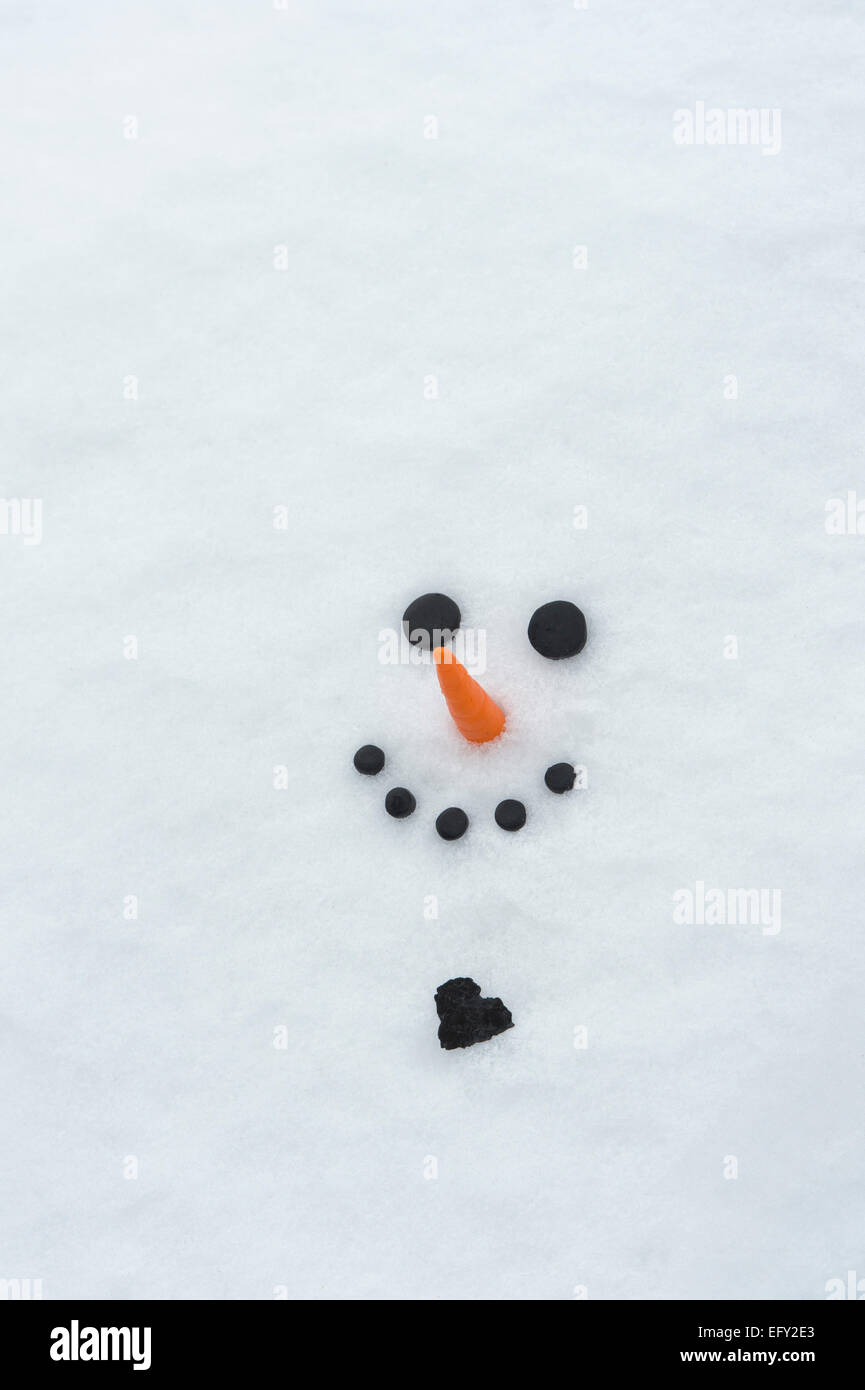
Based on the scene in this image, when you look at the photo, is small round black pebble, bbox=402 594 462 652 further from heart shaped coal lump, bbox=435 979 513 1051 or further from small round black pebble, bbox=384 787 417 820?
heart shaped coal lump, bbox=435 979 513 1051

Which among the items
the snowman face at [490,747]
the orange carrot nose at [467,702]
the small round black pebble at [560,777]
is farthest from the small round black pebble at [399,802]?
the small round black pebble at [560,777]

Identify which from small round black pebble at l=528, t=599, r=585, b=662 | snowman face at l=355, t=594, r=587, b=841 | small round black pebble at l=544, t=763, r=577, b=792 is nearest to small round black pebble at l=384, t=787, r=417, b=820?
snowman face at l=355, t=594, r=587, b=841

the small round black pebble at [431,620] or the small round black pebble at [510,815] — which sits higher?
the small round black pebble at [431,620]

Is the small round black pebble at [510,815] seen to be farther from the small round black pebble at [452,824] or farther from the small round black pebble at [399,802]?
the small round black pebble at [399,802]

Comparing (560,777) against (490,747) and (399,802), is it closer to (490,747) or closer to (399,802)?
(490,747)

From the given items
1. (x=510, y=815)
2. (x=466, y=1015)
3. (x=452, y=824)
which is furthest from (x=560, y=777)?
(x=466, y=1015)

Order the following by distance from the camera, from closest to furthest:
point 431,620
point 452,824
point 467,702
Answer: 1. point 467,702
2. point 452,824
3. point 431,620
